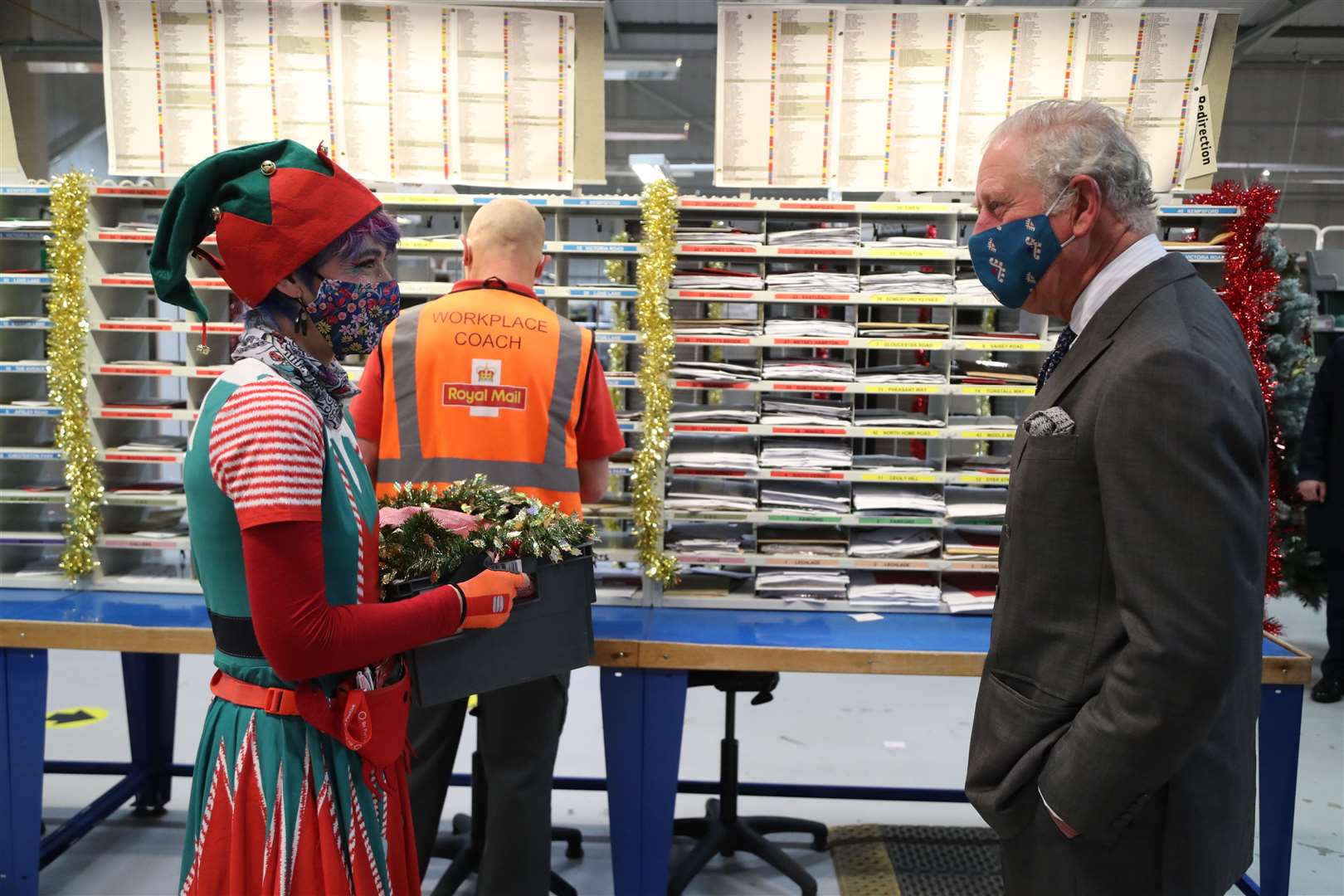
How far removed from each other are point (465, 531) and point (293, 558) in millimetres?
506

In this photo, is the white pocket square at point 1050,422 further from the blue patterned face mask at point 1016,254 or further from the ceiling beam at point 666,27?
the ceiling beam at point 666,27

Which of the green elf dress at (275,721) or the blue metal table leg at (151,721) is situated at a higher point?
the green elf dress at (275,721)

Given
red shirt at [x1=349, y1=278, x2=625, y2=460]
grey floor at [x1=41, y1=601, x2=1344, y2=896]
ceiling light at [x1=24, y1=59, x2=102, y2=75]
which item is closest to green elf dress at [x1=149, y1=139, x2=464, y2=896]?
red shirt at [x1=349, y1=278, x2=625, y2=460]

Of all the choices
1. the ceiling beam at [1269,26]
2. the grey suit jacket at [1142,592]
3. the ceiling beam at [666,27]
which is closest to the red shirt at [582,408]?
the grey suit jacket at [1142,592]

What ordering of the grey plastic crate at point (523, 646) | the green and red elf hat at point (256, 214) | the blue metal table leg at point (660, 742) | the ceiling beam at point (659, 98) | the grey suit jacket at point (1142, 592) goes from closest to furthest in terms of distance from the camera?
the grey suit jacket at point (1142, 592), the green and red elf hat at point (256, 214), the grey plastic crate at point (523, 646), the blue metal table leg at point (660, 742), the ceiling beam at point (659, 98)

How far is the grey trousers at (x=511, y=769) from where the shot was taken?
2.54 metres

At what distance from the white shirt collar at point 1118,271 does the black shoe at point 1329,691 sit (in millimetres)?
4669

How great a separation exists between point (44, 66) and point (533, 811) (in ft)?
36.6

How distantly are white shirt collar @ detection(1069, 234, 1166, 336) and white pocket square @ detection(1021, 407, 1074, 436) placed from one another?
147 millimetres

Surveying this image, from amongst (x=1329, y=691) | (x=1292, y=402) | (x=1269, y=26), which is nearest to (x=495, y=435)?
(x=1292, y=402)

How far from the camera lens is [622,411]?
11.8ft

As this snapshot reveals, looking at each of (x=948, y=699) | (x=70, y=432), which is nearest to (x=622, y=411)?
(x=70, y=432)

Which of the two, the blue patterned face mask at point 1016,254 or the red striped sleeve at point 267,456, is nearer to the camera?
the red striped sleeve at point 267,456

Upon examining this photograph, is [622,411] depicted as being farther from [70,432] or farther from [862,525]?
[70,432]
